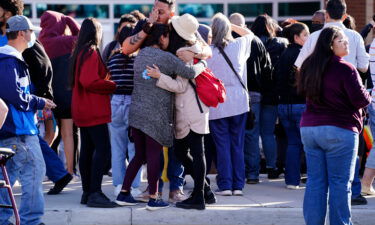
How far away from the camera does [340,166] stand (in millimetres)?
7207

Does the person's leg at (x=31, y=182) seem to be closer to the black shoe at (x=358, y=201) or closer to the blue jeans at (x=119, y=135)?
the blue jeans at (x=119, y=135)

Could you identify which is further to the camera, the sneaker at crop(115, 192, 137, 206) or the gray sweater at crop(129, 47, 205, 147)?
the sneaker at crop(115, 192, 137, 206)

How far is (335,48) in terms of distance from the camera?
285 inches

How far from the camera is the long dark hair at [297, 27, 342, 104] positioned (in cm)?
712

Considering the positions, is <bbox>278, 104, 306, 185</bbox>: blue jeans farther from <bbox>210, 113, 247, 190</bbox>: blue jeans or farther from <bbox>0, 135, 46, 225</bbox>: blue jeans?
<bbox>0, 135, 46, 225</bbox>: blue jeans

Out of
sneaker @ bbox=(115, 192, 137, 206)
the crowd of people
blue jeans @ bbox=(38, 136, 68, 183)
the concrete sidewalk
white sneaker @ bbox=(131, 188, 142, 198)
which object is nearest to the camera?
the crowd of people

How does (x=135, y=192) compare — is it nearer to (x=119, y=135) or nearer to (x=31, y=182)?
(x=119, y=135)

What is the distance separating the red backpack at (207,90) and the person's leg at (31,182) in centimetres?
173

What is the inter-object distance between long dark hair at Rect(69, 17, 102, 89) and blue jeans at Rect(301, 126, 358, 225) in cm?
232

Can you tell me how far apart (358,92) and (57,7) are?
1045 centimetres

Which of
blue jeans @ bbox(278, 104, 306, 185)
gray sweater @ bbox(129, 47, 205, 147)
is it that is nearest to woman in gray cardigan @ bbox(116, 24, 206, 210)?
gray sweater @ bbox(129, 47, 205, 147)

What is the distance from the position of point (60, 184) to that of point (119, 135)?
2.97 ft

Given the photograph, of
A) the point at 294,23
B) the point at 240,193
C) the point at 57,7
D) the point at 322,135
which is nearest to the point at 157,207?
the point at 240,193

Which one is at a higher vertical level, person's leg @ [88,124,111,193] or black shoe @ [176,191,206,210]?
person's leg @ [88,124,111,193]
